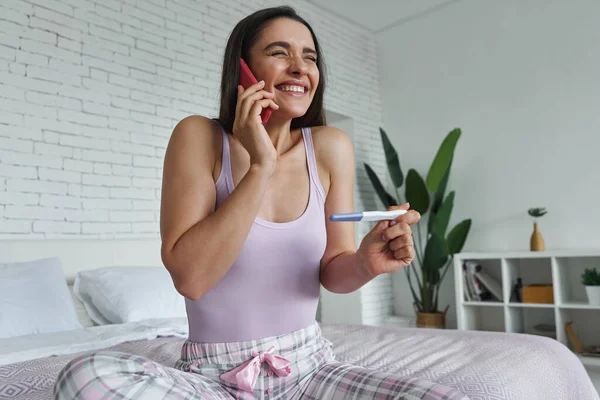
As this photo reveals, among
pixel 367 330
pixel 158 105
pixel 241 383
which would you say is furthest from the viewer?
pixel 158 105

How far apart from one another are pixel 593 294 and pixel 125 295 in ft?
9.61

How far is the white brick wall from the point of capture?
9.11ft

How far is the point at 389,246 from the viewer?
3.67 ft

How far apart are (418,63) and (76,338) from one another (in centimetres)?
395

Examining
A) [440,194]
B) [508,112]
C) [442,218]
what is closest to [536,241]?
[442,218]

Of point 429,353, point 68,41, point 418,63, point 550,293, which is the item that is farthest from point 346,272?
point 418,63

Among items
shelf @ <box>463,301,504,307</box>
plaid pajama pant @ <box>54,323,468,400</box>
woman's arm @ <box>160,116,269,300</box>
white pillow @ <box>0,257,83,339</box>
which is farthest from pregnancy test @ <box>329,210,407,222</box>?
shelf @ <box>463,301,504,307</box>

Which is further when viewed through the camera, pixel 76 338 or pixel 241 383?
pixel 76 338

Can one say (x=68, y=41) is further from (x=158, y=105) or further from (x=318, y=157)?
(x=318, y=157)

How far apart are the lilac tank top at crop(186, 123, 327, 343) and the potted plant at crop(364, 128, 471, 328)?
10.2 ft

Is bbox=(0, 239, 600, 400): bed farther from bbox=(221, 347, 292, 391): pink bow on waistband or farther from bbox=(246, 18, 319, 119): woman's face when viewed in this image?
bbox=(246, 18, 319, 119): woman's face

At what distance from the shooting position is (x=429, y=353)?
1785mm

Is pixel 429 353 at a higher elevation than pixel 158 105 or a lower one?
lower

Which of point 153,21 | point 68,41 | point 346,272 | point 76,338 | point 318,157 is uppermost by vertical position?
point 153,21
